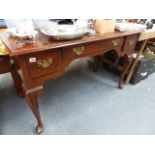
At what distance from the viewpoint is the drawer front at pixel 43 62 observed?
821mm

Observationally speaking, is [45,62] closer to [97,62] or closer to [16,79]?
[16,79]

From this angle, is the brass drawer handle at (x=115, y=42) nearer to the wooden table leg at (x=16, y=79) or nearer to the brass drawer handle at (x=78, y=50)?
the brass drawer handle at (x=78, y=50)

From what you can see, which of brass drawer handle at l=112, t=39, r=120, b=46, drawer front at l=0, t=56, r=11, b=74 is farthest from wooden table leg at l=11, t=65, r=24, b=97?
brass drawer handle at l=112, t=39, r=120, b=46

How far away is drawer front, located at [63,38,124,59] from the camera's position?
953mm

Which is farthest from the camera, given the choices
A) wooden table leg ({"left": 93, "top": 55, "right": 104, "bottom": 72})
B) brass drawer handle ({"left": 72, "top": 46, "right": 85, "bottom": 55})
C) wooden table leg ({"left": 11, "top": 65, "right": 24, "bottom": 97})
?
wooden table leg ({"left": 93, "top": 55, "right": 104, "bottom": 72})

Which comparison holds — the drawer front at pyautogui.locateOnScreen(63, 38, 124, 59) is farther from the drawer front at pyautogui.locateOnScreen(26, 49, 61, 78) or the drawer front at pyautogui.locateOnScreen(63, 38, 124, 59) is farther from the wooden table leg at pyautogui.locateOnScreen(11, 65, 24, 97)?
the wooden table leg at pyautogui.locateOnScreen(11, 65, 24, 97)

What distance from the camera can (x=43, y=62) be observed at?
870mm

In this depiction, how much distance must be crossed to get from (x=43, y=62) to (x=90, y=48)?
1.26 feet

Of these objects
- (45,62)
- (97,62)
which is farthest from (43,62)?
(97,62)
